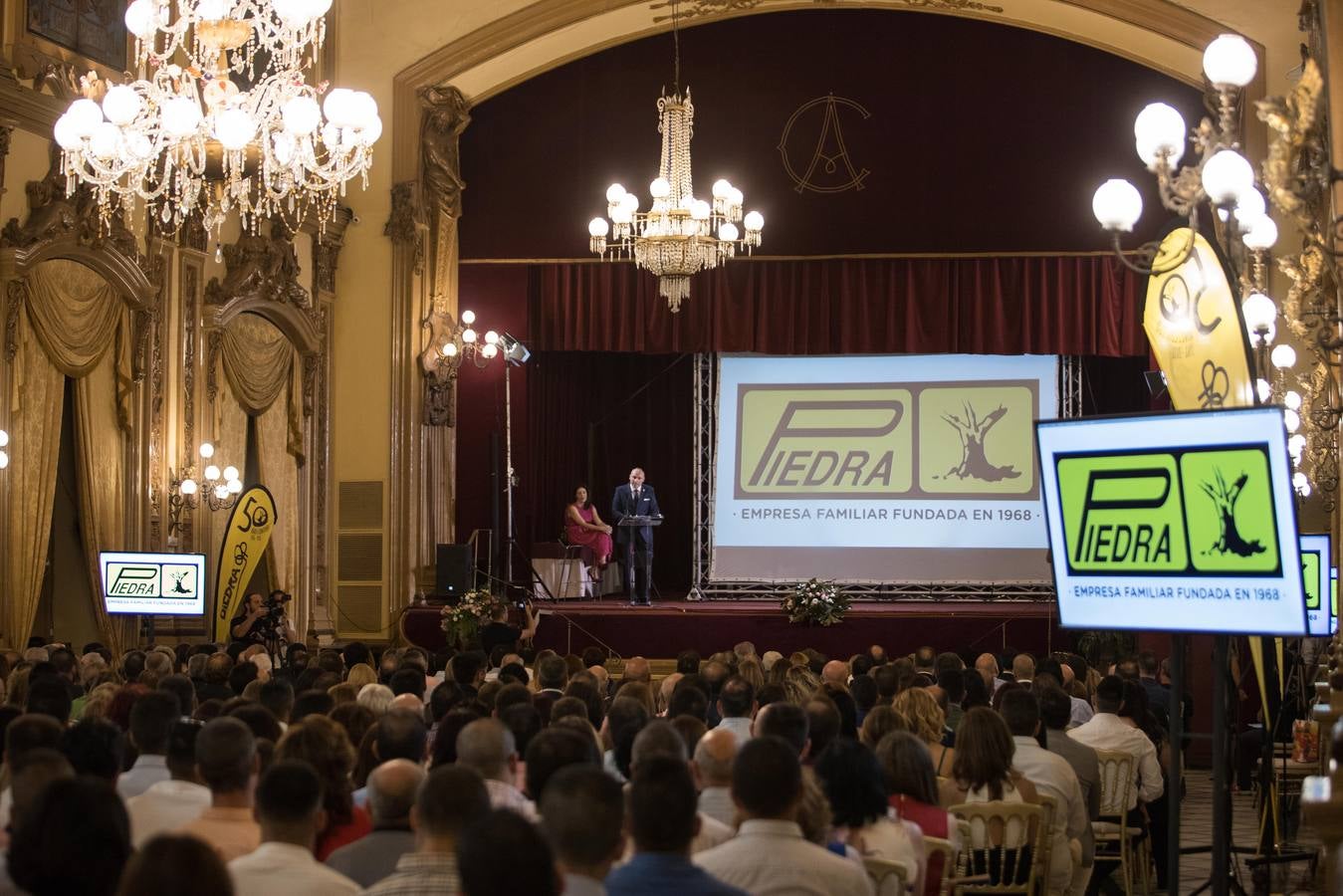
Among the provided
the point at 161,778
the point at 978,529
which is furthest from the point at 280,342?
the point at 161,778

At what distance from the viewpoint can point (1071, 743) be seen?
6617mm

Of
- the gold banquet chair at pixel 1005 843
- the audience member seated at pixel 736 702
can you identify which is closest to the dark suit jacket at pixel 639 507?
the audience member seated at pixel 736 702

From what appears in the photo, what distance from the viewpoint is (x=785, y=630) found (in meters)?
15.9

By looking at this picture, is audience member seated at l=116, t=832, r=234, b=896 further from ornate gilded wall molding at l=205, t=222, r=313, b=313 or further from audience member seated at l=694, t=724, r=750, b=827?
ornate gilded wall molding at l=205, t=222, r=313, b=313

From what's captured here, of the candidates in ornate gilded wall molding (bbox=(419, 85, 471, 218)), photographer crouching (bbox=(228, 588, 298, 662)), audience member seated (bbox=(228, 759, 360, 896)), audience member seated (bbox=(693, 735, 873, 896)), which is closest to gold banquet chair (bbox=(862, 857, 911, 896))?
audience member seated (bbox=(693, 735, 873, 896))

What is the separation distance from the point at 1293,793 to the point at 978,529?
752 cm

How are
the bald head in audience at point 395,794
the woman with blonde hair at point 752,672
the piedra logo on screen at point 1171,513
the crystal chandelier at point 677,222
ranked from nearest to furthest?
the bald head in audience at point 395,794 < the piedra logo on screen at point 1171,513 < the woman with blonde hair at point 752,672 < the crystal chandelier at point 677,222

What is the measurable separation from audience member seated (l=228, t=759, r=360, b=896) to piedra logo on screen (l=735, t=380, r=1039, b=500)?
1458 centimetres

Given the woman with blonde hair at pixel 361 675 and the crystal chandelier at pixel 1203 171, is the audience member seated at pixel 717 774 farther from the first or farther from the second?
the woman with blonde hair at pixel 361 675

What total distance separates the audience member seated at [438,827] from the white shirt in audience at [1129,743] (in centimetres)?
451

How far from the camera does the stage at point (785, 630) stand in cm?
1591

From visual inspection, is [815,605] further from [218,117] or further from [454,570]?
[218,117]

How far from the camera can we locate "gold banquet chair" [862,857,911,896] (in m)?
4.21

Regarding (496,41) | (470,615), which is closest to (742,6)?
(496,41)
